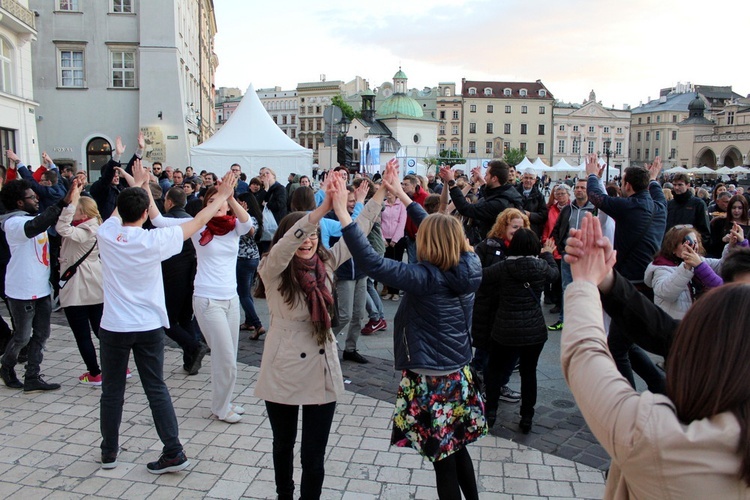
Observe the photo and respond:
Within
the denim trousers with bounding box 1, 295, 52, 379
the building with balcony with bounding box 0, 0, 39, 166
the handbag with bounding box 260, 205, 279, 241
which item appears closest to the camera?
the denim trousers with bounding box 1, 295, 52, 379

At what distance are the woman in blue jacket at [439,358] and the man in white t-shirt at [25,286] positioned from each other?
13.0 feet

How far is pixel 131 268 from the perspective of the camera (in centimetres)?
429

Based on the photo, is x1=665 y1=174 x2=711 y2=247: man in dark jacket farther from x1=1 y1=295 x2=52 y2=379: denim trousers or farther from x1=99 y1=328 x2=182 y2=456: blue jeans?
x1=1 y1=295 x2=52 y2=379: denim trousers

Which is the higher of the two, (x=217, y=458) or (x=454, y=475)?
(x=454, y=475)

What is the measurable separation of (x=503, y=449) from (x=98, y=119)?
28.1 metres

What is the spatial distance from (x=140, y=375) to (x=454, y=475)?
2.31 m

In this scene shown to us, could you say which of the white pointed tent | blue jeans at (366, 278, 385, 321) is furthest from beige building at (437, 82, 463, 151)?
blue jeans at (366, 278, 385, 321)

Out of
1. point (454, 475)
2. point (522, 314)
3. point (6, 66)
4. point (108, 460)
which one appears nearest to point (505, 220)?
point (522, 314)

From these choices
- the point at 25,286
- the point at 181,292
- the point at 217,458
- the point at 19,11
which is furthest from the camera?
the point at 19,11

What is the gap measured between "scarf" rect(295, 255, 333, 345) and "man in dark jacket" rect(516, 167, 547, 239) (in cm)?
647

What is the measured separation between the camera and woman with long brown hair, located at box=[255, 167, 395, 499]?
142 inches

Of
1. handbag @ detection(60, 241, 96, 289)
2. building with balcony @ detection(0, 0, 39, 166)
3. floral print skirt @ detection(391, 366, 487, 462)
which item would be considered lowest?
floral print skirt @ detection(391, 366, 487, 462)

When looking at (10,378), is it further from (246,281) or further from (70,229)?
(246,281)

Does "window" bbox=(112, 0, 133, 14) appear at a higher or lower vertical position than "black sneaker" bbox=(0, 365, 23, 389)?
higher
